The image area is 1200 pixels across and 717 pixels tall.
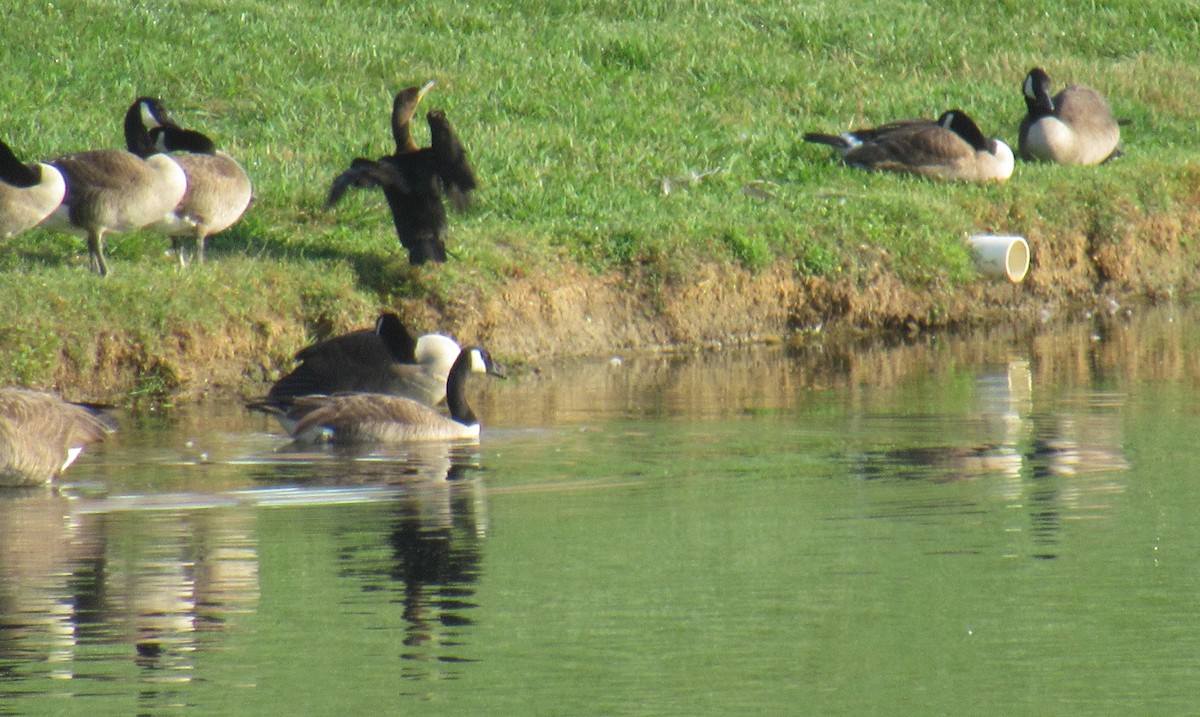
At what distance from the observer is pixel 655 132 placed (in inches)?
737

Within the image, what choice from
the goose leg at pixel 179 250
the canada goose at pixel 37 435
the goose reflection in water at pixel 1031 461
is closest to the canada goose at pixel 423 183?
the goose leg at pixel 179 250

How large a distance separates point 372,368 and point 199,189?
2074mm

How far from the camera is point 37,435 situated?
9211 mm

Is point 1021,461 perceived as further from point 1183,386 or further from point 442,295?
point 442,295

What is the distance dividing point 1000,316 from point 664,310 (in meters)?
3.22

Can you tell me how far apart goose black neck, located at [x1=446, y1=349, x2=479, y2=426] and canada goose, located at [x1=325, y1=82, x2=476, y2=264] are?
2164 millimetres

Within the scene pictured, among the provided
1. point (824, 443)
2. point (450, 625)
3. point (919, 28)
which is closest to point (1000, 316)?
point (824, 443)

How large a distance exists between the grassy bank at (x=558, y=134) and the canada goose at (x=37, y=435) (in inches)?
97.9

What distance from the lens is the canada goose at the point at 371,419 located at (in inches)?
422

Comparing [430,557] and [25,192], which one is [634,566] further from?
[25,192]

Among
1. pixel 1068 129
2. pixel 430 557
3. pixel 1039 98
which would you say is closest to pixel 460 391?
pixel 430 557

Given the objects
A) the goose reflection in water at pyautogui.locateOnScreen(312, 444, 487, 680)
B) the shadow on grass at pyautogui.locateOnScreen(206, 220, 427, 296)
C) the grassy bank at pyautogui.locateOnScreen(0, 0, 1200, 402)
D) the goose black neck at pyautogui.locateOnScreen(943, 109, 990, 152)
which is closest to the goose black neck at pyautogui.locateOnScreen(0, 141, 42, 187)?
the grassy bank at pyautogui.locateOnScreen(0, 0, 1200, 402)

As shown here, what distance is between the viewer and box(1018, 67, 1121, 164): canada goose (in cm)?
1917

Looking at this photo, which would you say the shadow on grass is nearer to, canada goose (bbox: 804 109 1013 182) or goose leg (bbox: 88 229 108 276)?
goose leg (bbox: 88 229 108 276)
